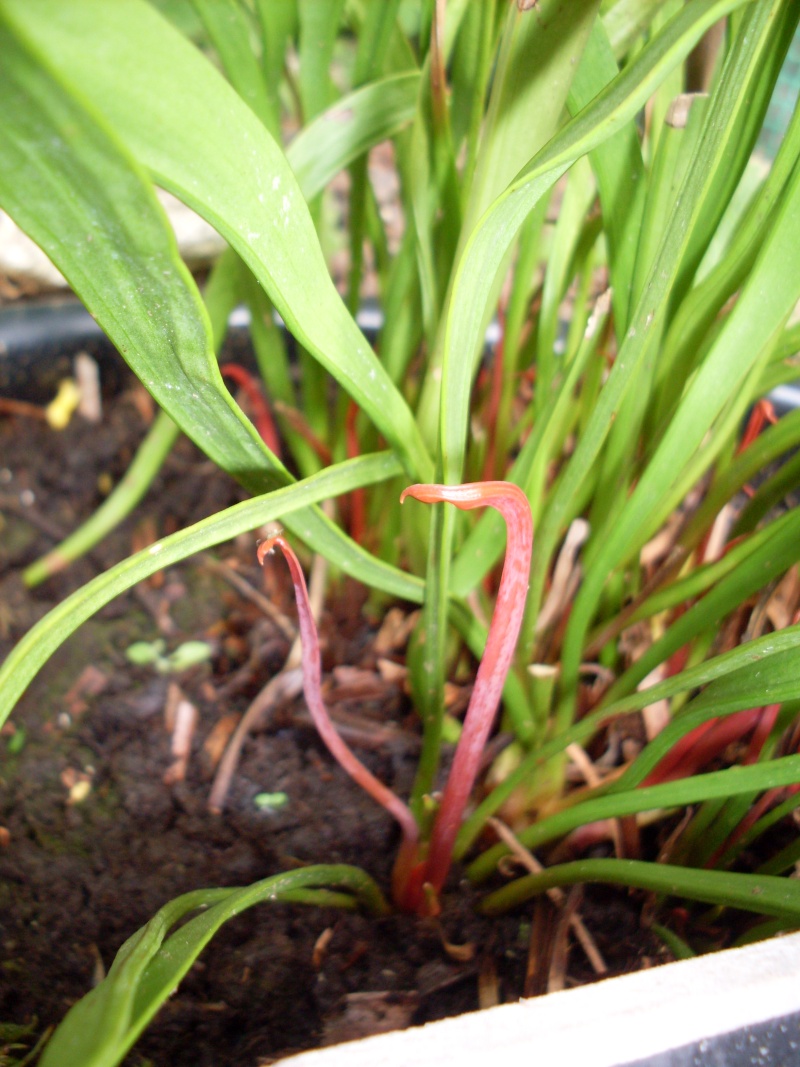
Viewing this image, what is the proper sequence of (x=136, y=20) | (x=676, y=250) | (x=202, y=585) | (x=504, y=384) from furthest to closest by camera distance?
(x=202, y=585) < (x=504, y=384) < (x=676, y=250) < (x=136, y=20)

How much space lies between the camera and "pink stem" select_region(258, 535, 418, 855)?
1.04 feet

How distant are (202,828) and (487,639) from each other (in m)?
0.29

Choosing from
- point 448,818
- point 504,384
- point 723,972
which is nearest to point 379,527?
point 504,384

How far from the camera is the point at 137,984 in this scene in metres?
0.22

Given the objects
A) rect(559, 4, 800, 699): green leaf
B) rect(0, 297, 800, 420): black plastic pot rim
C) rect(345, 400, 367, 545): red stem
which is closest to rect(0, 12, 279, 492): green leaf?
rect(559, 4, 800, 699): green leaf

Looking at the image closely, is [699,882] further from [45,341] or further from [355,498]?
[45,341]

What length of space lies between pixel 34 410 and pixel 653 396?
0.63 metres

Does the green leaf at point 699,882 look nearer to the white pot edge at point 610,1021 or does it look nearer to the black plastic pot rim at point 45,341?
the white pot edge at point 610,1021

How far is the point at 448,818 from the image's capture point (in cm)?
39

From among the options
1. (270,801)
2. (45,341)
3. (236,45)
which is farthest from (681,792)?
(45,341)

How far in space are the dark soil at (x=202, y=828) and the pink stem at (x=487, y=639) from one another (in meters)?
0.05

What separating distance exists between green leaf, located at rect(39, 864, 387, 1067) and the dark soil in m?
0.13

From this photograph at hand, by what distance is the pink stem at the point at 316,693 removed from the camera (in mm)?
316

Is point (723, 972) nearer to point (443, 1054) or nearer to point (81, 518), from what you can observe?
point (443, 1054)
